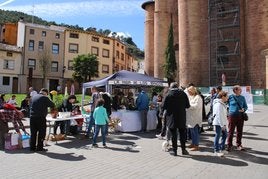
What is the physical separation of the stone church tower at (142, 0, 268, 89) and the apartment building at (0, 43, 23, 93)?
25304 mm

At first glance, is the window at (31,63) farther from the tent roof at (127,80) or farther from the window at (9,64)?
the tent roof at (127,80)

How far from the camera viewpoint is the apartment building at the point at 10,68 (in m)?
49.8

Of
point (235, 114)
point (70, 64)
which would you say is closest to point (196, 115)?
point (235, 114)

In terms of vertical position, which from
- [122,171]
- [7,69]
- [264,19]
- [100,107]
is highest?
[264,19]

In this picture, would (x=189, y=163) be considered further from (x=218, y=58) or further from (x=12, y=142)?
(x=218, y=58)

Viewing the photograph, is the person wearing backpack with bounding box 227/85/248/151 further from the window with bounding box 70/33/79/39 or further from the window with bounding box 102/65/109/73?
the window with bounding box 102/65/109/73

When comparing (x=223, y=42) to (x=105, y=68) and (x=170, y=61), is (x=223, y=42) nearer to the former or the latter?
(x=170, y=61)

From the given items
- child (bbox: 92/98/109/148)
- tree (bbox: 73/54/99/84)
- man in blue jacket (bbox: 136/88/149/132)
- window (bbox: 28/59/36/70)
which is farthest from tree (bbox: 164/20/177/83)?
child (bbox: 92/98/109/148)

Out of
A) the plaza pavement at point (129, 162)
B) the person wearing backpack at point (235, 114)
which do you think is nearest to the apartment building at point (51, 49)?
the plaza pavement at point (129, 162)

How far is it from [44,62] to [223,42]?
2756 centimetres

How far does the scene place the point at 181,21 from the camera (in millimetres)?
44875

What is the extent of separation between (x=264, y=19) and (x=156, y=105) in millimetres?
30489

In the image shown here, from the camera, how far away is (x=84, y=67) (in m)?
50.5

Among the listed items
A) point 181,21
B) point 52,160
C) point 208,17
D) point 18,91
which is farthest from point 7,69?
point 52,160
